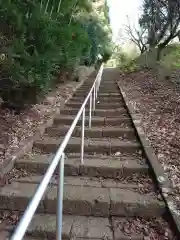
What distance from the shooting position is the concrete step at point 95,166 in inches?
138

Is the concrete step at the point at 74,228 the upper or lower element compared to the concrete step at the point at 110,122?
lower

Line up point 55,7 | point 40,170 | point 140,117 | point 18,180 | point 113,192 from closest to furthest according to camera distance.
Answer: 1. point 113,192
2. point 18,180
3. point 40,170
4. point 140,117
5. point 55,7

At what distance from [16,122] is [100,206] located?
90.7 inches

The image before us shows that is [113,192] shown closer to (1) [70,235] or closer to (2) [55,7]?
(1) [70,235]

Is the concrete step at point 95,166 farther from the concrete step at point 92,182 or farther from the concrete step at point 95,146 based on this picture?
the concrete step at point 95,146

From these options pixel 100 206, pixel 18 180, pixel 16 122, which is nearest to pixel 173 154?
pixel 100 206

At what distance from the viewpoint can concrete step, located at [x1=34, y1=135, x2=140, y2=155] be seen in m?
4.16

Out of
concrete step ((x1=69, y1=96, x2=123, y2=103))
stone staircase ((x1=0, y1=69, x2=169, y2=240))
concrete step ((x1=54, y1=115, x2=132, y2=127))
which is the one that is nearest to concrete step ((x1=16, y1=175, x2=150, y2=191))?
stone staircase ((x1=0, y1=69, x2=169, y2=240))

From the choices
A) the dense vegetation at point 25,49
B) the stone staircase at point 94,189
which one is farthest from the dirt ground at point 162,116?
the dense vegetation at point 25,49

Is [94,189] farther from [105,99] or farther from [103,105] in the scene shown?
[105,99]

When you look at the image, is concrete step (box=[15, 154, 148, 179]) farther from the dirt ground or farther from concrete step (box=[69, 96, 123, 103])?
concrete step (box=[69, 96, 123, 103])

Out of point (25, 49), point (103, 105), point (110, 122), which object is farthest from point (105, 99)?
point (25, 49)

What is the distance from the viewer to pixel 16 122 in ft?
15.1

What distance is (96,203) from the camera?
2871mm
